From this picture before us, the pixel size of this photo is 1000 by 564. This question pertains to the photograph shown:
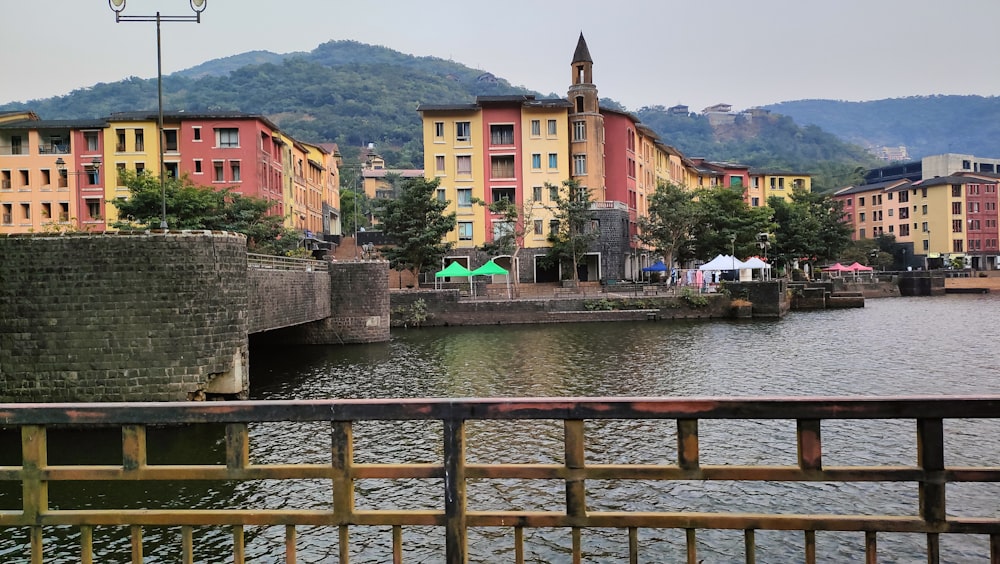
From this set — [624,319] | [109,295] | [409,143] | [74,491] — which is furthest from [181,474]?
[409,143]

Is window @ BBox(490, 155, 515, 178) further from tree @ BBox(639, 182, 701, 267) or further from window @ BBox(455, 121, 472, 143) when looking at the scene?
tree @ BBox(639, 182, 701, 267)

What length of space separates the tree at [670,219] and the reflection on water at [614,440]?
26.7 m

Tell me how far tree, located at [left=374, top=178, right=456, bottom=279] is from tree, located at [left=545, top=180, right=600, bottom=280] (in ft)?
29.8

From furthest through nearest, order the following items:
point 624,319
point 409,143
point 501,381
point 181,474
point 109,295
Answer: point 409,143
point 624,319
point 501,381
point 109,295
point 181,474

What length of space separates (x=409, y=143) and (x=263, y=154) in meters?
127

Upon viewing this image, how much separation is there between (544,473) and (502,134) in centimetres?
5876

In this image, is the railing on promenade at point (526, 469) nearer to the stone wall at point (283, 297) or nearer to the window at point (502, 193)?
the stone wall at point (283, 297)

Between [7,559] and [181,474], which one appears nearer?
[181,474]

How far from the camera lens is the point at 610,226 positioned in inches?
2448

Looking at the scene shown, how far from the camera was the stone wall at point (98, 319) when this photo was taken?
16500 mm

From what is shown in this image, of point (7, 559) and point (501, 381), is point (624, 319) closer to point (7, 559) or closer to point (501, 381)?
point (501, 381)

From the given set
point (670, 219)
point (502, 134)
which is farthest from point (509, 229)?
Result: point (670, 219)

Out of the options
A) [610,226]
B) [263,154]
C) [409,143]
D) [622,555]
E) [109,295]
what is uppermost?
[409,143]

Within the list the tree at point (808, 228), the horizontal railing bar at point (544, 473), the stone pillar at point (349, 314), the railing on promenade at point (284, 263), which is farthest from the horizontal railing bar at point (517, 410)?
the tree at point (808, 228)
